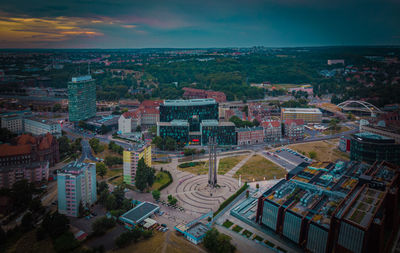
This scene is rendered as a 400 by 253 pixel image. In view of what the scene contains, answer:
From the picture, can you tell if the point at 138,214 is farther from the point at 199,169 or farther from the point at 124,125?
the point at 124,125

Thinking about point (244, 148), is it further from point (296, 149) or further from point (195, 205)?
point (195, 205)

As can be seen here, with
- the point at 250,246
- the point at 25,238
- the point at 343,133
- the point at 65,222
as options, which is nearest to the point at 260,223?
the point at 250,246

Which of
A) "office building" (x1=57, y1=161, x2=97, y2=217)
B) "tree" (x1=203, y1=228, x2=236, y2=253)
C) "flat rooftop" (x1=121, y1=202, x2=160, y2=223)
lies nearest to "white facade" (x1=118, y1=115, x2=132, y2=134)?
"office building" (x1=57, y1=161, x2=97, y2=217)

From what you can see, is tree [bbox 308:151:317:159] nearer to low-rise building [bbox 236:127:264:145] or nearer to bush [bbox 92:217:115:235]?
low-rise building [bbox 236:127:264:145]

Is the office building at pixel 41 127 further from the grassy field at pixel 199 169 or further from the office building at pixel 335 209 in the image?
the office building at pixel 335 209

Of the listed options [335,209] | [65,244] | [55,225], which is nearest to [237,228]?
[335,209]

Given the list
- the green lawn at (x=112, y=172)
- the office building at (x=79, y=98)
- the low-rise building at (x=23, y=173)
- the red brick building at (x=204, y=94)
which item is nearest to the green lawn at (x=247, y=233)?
the green lawn at (x=112, y=172)
